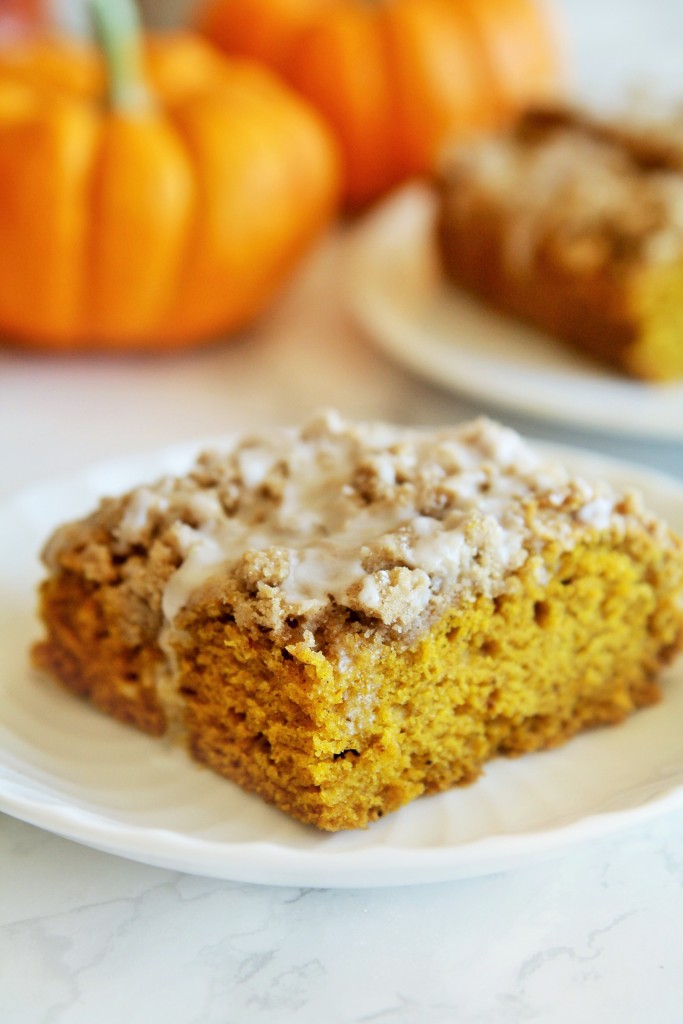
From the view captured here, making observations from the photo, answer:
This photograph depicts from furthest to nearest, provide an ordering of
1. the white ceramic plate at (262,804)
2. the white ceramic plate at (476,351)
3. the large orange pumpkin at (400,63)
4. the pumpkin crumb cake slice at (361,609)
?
the large orange pumpkin at (400,63) → the white ceramic plate at (476,351) → the pumpkin crumb cake slice at (361,609) → the white ceramic plate at (262,804)

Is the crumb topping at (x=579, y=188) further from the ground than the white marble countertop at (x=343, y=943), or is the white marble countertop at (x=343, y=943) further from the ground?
the crumb topping at (x=579, y=188)

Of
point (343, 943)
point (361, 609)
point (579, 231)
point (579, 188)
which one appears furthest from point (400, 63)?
point (343, 943)

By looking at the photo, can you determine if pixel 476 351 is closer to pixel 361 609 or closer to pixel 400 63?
pixel 400 63

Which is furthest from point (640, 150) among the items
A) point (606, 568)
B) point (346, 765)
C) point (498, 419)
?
point (346, 765)

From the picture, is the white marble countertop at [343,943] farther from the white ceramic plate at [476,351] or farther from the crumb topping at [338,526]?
the white ceramic plate at [476,351]

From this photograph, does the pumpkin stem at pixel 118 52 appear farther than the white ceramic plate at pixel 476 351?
Yes

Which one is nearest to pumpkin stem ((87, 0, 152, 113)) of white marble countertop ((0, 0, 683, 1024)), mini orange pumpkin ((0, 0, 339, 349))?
mini orange pumpkin ((0, 0, 339, 349))

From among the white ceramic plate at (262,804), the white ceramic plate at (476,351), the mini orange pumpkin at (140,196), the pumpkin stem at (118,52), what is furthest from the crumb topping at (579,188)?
the white ceramic plate at (262,804)
